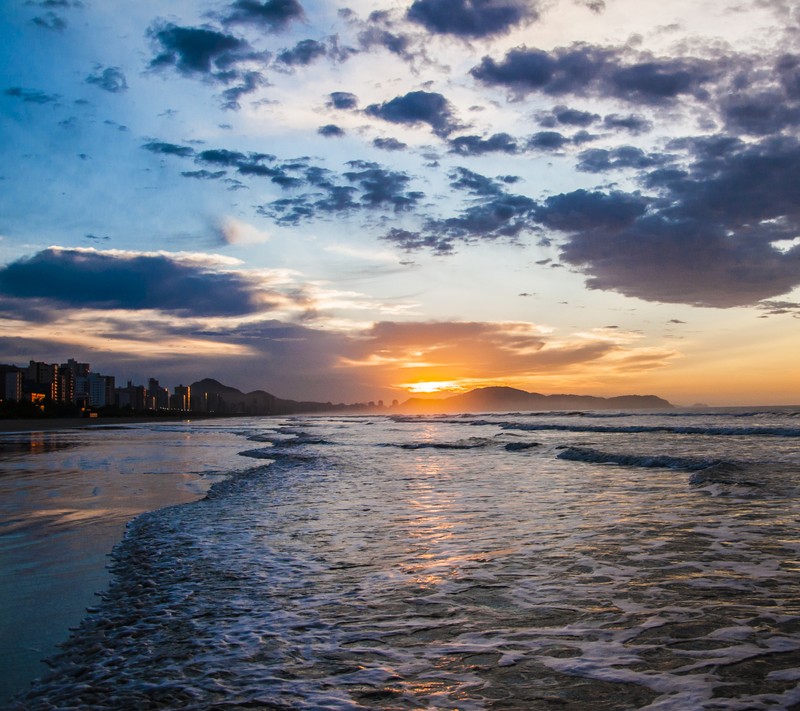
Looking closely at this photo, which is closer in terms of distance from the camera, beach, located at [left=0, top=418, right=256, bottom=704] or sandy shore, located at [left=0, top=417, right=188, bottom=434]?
beach, located at [left=0, top=418, right=256, bottom=704]

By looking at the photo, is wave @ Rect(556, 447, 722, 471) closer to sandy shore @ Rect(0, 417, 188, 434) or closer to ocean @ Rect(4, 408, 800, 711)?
ocean @ Rect(4, 408, 800, 711)

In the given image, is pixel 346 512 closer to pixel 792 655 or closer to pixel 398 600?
pixel 398 600

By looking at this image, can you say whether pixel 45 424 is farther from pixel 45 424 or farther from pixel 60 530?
pixel 60 530

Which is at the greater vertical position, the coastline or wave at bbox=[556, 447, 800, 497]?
wave at bbox=[556, 447, 800, 497]

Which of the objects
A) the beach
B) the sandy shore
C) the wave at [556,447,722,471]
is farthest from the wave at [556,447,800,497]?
the sandy shore

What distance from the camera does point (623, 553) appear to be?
808 cm

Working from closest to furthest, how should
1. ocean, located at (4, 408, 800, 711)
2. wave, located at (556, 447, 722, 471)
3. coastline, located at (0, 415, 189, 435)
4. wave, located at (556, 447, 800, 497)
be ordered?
1. ocean, located at (4, 408, 800, 711)
2. wave, located at (556, 447, 800, 497)
3. wave, located at (556, 447, 722, 471)
4. coastline, located at (0, 415, 189, 435)

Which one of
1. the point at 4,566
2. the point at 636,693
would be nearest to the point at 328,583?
the point at 636,693

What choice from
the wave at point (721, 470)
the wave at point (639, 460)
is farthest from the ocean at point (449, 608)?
the wave at point (639, 460)

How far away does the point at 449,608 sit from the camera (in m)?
5.97

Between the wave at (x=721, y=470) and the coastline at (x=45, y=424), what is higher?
the wave at (x=721, y=470)

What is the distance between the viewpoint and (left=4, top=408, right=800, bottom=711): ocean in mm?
4234

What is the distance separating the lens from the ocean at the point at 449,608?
13.9ft

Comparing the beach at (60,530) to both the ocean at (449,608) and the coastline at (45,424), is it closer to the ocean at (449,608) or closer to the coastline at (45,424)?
the ocean at (449,608)
